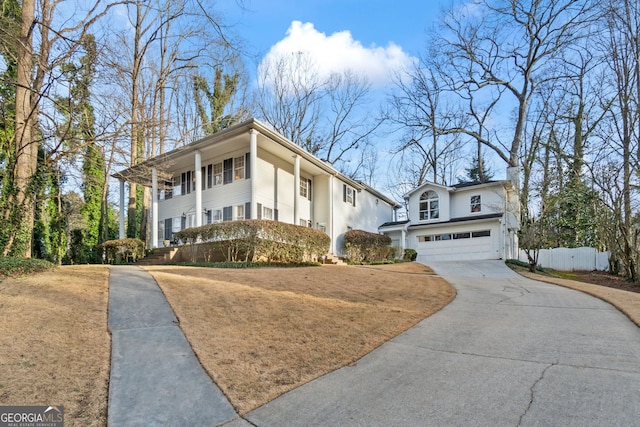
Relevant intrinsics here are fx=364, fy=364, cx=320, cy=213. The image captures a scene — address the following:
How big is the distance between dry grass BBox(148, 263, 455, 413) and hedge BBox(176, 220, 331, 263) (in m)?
3.35

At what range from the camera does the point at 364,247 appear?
65.7 feet

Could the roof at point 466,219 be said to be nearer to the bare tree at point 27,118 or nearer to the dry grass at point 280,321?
the dry grass at point 280,321

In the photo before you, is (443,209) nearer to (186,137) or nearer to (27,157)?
(186,137)

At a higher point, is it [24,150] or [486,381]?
[24,150]

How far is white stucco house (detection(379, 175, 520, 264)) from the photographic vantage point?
70.8 feet

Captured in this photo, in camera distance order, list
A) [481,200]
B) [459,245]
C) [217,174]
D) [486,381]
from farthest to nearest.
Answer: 1. [481,200]
2. [459,245]
3. [217,174]
4. [486,381]

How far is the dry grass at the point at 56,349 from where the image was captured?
314 cm

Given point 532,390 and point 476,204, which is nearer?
point 532,390

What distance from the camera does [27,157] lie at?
1035 centimetres

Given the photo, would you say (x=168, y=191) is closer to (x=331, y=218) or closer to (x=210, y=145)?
Result: (x=210, y=145)

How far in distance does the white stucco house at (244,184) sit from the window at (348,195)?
0.06m

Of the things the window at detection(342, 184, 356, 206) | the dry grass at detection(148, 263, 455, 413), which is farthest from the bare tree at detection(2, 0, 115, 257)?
the window at detection(342, 184, 356, 206)

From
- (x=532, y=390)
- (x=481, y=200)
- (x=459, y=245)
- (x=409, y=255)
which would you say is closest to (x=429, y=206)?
(x=481, y=200)

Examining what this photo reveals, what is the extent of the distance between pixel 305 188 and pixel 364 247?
182 inches
